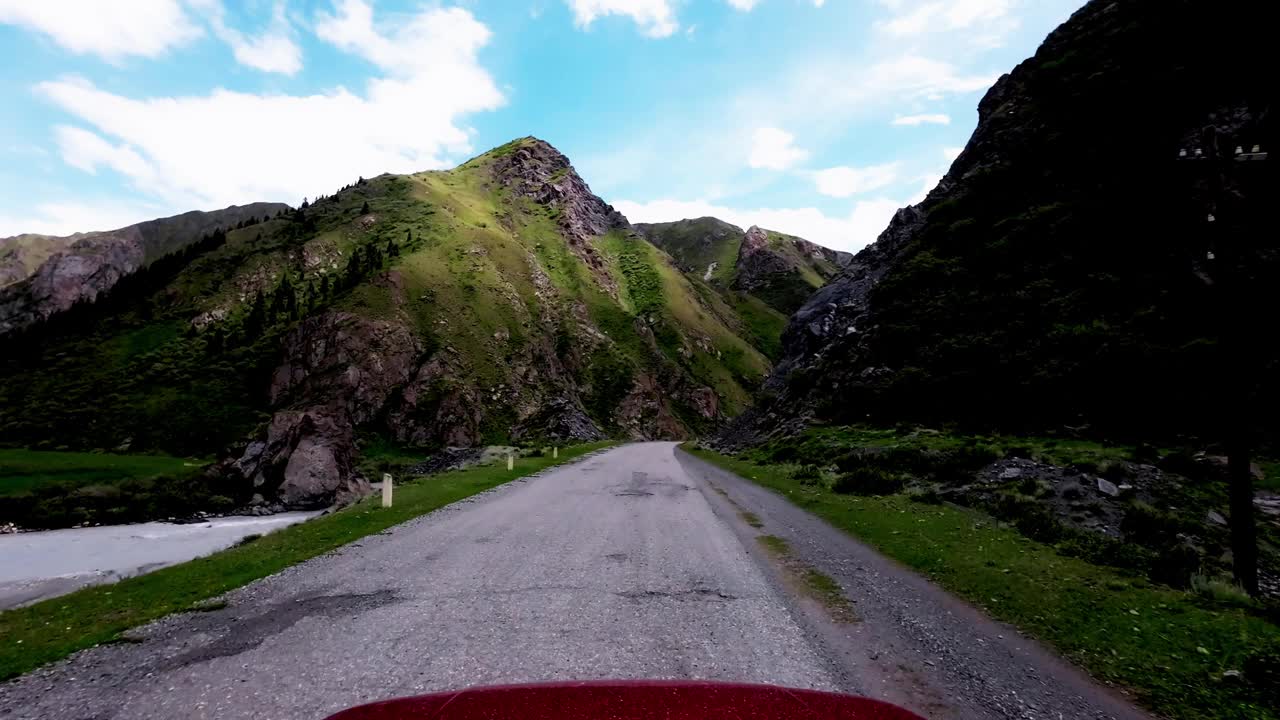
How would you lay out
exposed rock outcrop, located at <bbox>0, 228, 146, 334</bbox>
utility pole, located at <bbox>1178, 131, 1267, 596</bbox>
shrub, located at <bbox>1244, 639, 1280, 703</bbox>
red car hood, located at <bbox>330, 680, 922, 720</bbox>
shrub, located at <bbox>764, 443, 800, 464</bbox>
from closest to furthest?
red car hood, located at <bbox>330, 680, 922, 720</bbox>
shrub, located at <bbox>1244, 639, 1280, 703</bbox>
utility pole, located at <bbox>1178, 131, 1267, 596</bbox>
shrub, located at <bbox>764, 443, 800, 464</bbox>
exposed rock outcrop, located at <bbox>0, 228, 146, 334</bbox>

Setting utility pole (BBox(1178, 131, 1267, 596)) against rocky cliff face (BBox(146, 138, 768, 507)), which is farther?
rocky cliff face (BBox(146, 138, 768, 507))

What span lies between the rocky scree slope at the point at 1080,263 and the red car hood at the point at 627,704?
9906 mm

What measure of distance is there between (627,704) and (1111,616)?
279 inches

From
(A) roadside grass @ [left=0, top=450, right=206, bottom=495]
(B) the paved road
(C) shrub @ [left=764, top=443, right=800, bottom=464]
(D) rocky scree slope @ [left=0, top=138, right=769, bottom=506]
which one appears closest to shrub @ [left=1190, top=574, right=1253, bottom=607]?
(B) the paved road

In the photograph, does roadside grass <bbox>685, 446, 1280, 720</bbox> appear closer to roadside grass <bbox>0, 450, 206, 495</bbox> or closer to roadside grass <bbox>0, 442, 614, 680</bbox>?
roadside grass <bbox>0, 442, 614, 680</bbox>

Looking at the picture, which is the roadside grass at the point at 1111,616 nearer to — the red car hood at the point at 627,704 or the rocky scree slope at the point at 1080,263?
the red car hood at the point at 627,704

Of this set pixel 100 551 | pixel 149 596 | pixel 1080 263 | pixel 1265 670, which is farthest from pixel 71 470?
pixel 1080 263

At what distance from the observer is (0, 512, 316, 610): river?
46.0 feet

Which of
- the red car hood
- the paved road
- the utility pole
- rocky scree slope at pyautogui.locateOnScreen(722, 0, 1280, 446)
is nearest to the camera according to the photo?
the red car hood

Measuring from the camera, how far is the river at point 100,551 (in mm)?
14023

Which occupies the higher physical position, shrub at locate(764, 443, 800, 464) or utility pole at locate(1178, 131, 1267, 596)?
utility pole at locate(1178, 131, 1267, 596)

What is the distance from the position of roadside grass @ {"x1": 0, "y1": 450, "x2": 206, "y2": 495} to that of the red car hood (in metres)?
35.5

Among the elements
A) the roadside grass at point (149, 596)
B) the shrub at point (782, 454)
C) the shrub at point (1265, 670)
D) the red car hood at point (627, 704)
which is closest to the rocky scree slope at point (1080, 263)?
the shrub at point (782, 454)

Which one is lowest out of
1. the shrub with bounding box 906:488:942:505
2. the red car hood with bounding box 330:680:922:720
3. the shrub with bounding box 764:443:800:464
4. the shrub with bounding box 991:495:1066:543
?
the shrub with bounding box 764:443:800:464
